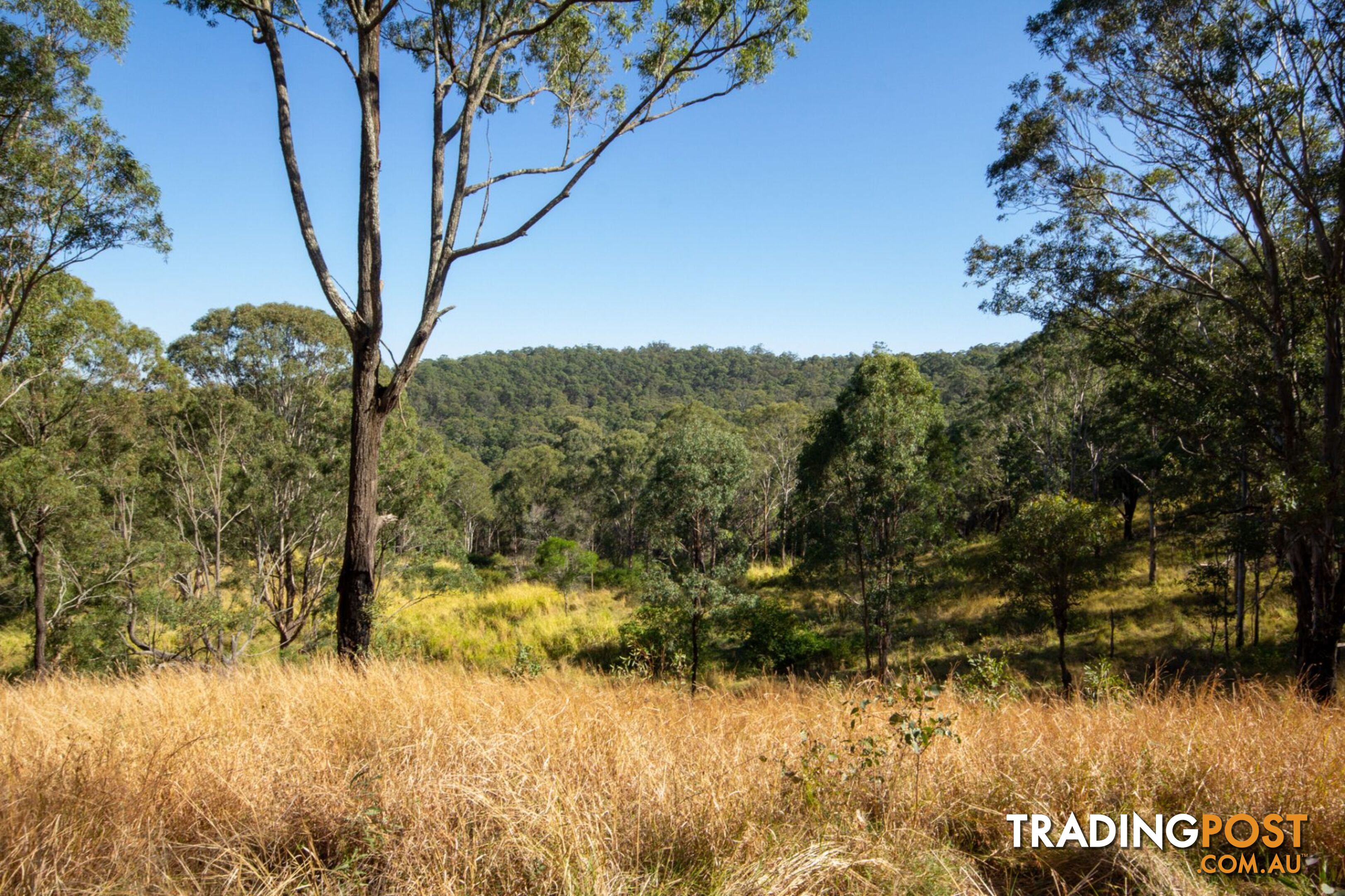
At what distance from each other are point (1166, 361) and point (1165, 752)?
9663 mm

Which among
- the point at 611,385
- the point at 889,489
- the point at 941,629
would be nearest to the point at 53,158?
the point at 889,489

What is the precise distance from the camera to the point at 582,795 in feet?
8.59

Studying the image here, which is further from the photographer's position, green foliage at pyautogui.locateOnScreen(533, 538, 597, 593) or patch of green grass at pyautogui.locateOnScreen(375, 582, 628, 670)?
green foliage at pyautogui.locateOnScreen(533, 538, 597, 593)

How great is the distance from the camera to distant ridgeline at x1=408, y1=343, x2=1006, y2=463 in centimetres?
7544

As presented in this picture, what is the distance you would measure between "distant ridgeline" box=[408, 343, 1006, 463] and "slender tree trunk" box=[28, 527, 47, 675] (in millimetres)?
49517

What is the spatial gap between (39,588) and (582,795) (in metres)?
16.9

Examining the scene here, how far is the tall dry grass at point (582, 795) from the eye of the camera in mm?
2209

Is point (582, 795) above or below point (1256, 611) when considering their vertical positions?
above

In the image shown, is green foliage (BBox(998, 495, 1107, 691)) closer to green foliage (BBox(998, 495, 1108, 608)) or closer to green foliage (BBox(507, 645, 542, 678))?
green foliage (BBox(998, 495, 1108, 608))

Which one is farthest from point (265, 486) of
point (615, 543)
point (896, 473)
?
point (615, 543)

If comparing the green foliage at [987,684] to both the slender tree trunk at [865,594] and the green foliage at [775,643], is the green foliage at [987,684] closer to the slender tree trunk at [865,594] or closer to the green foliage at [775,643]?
the slender tree trunk at [865,594]

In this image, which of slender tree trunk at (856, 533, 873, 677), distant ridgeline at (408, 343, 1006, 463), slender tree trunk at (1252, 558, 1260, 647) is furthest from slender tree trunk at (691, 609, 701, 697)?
distant ridgeline at (408, 343, 1006, 463)

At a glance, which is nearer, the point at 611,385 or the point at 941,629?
the point at 941,629

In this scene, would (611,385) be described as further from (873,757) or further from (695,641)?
(873,757)
